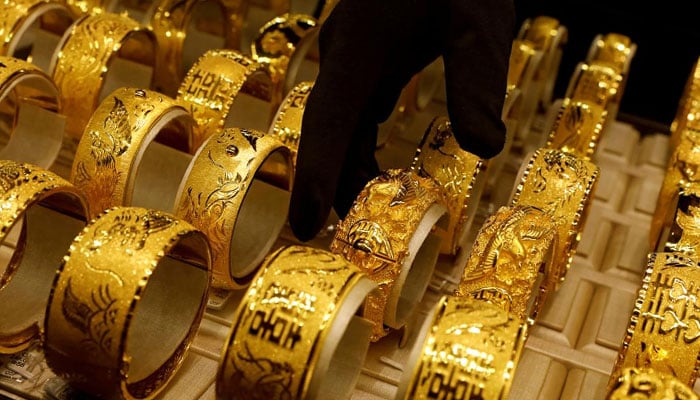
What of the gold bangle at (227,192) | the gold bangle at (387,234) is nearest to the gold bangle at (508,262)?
the gold bangle at (387,234)

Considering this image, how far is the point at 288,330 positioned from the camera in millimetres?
743

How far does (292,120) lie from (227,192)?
6.2 inches

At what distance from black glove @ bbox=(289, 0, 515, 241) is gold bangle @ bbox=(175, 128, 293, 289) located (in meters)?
0.04

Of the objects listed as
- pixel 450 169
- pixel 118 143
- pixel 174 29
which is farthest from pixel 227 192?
pixel 174 29

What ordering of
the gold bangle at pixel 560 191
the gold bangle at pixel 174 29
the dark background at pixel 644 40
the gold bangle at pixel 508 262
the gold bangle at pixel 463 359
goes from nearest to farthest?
the gold bangle at pixel 463 359 → the gold bangle at pixel 508 262 → the gold bangle at pixel 560 191 → the gold bangle at pixel 174 29 → the dark background at pixel 644 40

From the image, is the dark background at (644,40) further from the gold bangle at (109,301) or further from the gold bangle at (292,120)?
the gold bangle at (109,301)

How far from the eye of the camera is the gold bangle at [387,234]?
88cm

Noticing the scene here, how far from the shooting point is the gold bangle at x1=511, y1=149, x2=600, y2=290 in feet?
3.19

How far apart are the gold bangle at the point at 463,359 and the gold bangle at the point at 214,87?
39 cm

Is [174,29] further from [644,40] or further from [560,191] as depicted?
[644,40]

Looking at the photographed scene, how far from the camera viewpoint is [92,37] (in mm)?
1083

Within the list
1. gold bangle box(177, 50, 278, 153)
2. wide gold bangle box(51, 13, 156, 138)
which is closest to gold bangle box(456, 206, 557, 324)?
gold bangle box(177, 50, 278, 153)

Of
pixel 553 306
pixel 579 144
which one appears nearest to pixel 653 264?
pixel 553 306

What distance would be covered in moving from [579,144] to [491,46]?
0.85 ft
